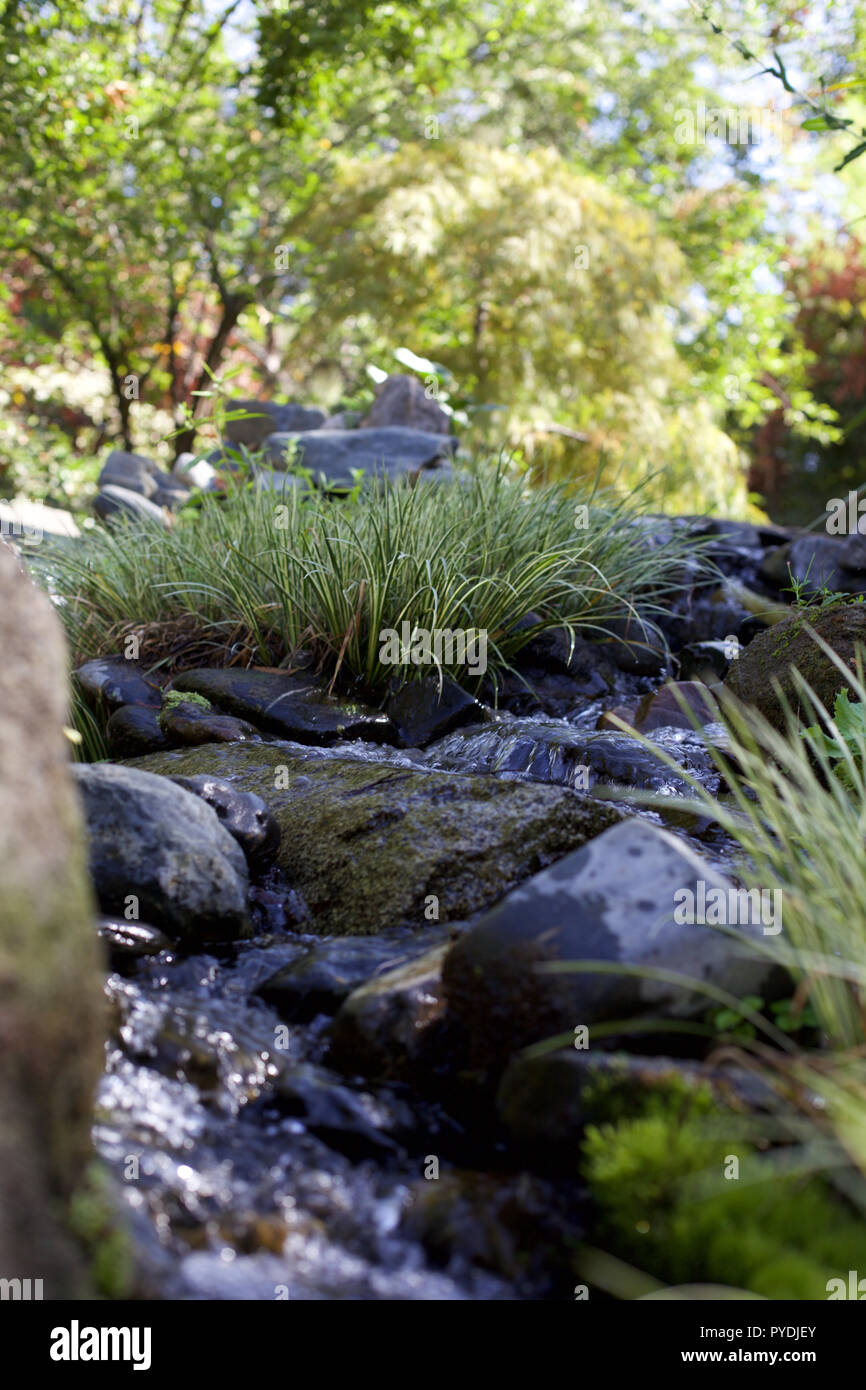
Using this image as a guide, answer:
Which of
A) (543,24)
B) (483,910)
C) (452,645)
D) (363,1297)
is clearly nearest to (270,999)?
(483,910)

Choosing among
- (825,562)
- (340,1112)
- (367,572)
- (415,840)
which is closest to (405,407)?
(825,562)

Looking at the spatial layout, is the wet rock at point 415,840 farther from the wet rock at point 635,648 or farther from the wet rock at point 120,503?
the wet rock at point 120,503

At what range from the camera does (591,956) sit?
5.56ft

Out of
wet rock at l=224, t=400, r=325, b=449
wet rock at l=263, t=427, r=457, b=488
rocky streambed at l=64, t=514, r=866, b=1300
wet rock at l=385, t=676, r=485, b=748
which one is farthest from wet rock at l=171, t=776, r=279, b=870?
wet rock at l=224, t=400, r=325, b=449

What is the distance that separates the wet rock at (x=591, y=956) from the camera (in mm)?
1675

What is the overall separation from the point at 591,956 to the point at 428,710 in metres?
2.06

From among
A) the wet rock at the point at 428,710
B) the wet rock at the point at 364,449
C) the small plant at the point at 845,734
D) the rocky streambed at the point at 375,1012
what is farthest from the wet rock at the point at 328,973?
the wet rock at the point at 364,449

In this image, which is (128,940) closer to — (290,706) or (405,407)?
(290,706)

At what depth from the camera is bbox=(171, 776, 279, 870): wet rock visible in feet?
8.36

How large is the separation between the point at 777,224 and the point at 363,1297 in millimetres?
15912

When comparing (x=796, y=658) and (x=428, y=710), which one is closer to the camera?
(x=796, y=658)

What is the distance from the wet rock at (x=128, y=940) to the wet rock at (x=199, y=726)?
1359mm

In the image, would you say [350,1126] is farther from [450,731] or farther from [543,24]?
[543,24]

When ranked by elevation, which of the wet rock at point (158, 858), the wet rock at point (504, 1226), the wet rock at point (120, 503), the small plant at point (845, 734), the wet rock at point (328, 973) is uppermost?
the wet rock at point (120, 503)
